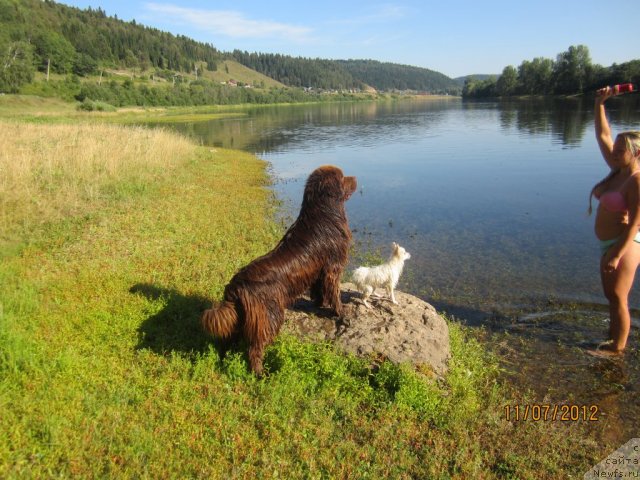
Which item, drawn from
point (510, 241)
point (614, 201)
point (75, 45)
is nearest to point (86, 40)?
point (75, 45)

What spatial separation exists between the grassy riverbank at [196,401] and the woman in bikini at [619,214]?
6.47 feet

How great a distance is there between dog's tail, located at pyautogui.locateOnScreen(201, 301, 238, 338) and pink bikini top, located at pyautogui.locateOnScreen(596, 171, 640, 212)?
16.2 feet

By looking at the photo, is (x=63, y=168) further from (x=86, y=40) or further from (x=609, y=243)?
(x=86, y=40)

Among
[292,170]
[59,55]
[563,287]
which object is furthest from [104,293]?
[59,55]

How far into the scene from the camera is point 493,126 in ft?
143

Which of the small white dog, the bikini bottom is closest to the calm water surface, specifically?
the bikini bottom

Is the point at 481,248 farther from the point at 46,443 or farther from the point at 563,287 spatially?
the point at 46,443

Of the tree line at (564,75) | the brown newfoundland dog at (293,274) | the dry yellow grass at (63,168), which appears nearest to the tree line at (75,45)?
the dry yellow grass at (63,168)

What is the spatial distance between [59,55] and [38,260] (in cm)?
12042

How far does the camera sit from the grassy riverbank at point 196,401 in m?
3.52

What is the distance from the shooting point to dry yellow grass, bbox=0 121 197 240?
10.0m

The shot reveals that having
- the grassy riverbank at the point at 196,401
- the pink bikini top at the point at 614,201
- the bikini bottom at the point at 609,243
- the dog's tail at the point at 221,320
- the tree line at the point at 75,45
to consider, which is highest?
the tree line at the point at 75,45

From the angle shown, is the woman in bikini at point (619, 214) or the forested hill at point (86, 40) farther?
the forested hill at point (86, 40)
